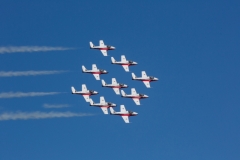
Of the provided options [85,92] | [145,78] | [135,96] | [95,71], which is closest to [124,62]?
[145,78]

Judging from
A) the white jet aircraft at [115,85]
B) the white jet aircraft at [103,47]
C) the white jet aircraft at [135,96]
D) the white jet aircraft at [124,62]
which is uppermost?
the white jet aircraft at [103,47]

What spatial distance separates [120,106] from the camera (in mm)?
170625

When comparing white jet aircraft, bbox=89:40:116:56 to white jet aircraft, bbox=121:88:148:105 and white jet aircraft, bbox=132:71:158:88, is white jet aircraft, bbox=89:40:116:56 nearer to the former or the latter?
white jet aircraft, bbox=132:71:158:88

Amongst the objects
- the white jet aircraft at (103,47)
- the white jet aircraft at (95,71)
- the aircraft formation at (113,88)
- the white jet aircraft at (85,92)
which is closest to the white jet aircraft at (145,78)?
the aircraft formation at (113,88)

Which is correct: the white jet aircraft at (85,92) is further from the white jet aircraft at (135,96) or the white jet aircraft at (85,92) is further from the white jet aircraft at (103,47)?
the white jet aircraft at (103,47)

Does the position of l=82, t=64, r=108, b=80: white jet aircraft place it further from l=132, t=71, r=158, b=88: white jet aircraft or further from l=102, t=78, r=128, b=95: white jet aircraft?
l=132, t=71, r=158, b=88: white jet aircraft

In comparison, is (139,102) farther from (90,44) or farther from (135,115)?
(90,44)

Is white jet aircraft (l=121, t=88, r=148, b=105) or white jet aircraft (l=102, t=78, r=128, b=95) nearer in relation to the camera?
white jet aircraft (l=102, t=78, r=128, b=95)

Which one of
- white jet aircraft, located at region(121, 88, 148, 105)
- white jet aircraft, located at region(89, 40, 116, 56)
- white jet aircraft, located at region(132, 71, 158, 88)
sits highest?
white jet aircraft, located at region(89, 40, 116, 56)

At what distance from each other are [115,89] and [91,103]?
460 cm

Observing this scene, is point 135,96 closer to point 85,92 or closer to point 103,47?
point 85,92

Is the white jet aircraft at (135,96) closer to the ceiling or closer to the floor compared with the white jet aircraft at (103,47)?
closer to the floor

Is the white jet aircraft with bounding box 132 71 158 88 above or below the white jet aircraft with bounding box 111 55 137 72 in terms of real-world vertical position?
below

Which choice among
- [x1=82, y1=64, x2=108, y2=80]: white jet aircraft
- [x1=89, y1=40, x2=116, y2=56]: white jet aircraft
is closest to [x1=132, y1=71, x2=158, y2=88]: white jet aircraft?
[x1=82, y1=64, x2=108, y2=80]: white jet aircraft
